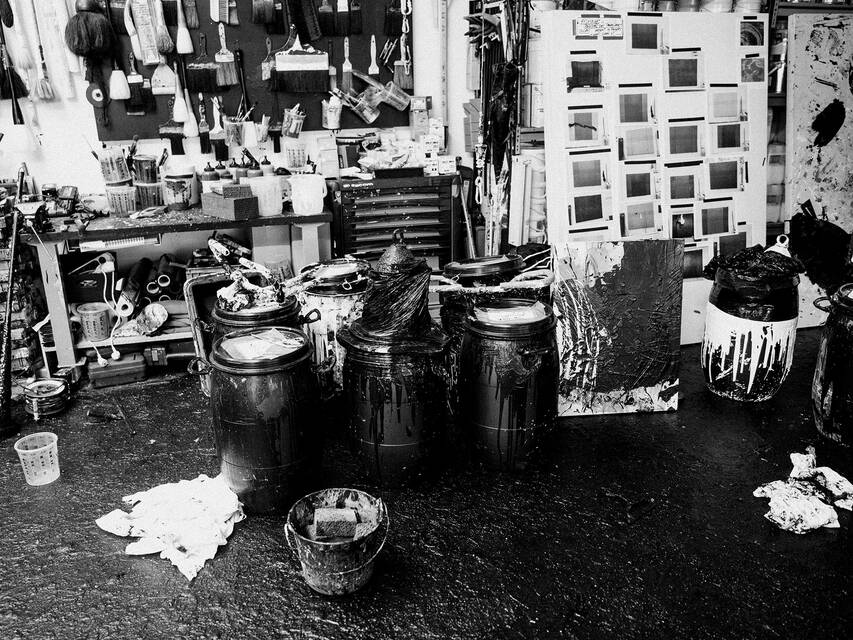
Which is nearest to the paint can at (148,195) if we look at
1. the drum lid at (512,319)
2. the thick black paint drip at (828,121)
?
the drum lid at (512,319)

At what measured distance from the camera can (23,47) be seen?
13.3 ft

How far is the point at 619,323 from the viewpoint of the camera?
130 inches

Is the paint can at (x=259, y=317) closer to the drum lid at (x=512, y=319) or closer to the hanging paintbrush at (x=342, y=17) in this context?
the drum lid at (x=512, y=319)

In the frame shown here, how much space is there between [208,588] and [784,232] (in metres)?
4.04

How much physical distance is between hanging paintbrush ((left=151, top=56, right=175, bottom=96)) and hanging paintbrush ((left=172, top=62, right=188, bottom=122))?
31 mm

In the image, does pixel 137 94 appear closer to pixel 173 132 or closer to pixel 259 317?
pixel 173 132

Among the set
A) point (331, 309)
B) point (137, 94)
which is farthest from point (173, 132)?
point (331, 309)

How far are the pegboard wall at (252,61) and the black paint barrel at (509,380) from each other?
248 cm

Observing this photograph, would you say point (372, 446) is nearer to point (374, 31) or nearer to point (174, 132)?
point (174, 132)

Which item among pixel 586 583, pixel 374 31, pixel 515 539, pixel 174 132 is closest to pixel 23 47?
pixel 174 132

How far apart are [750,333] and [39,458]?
330cm

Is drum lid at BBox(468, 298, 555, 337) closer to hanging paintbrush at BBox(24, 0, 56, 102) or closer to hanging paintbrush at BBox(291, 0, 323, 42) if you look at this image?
hanging paintbrush at BBox(291, 0, 323, 42)

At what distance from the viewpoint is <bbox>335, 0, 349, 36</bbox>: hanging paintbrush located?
14.5 ft

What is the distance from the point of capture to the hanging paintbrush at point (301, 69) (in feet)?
14.5
